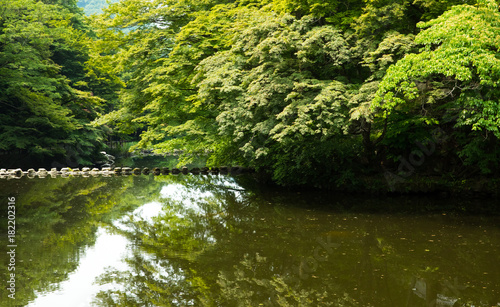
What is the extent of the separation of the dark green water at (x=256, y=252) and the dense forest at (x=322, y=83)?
1661mm

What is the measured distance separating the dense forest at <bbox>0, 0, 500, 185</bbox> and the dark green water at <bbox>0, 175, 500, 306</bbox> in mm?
1661

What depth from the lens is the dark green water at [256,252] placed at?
4.93 metres

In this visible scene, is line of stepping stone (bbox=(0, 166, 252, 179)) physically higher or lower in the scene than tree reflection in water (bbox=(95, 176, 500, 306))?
higher

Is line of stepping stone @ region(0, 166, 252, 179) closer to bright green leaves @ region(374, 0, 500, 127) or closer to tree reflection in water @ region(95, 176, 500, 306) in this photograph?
tree reflection in water @ region(95, 176, 500, 306)

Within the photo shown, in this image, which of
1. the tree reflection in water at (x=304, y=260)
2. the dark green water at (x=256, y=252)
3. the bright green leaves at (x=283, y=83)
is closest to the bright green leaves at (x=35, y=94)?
the dark green water at (x=256, y=252)

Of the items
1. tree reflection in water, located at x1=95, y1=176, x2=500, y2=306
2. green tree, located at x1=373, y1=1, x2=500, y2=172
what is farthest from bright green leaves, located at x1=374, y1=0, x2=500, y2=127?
tree reflection in water, located at x1=95, y1=176, x2=500, y2=306

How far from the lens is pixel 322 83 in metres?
10.2

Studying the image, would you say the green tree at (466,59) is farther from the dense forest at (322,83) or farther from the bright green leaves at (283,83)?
the bright green leaves at (283,83)

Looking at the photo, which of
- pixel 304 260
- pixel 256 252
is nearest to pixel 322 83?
pixel 256 252

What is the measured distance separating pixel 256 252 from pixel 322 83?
16.7 ft

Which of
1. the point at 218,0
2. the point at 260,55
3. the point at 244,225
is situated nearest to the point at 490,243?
Answer: the point at 244,225

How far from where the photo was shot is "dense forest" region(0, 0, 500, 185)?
8109 mm

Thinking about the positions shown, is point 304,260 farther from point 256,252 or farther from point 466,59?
point 466,59

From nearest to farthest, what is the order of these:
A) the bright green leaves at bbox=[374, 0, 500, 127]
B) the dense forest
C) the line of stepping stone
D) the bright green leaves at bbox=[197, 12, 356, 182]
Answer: the bright green leaves at bbox=[374, 0, 500, 127] → the dense forest → the bright green leaves at bbox=[197, 12, 356, 182] → the line of stepping stone
